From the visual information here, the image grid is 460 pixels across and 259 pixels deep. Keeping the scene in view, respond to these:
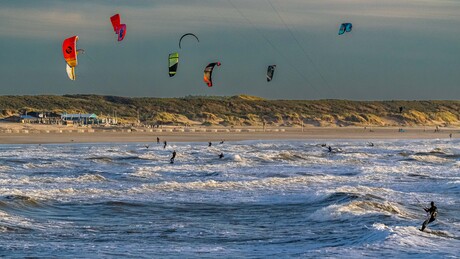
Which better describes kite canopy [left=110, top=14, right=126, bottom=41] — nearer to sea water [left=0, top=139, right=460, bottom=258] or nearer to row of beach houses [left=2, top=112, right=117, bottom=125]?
sea water [left=0, top=139, right=460, bottom=258]

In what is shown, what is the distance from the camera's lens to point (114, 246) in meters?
11.1

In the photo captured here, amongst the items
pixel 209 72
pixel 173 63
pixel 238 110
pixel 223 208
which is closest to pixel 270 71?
pixel 209 72

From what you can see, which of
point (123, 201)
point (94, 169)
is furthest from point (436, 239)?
point (94, 169)

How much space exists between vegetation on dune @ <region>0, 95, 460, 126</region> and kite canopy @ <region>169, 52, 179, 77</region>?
1435 inches

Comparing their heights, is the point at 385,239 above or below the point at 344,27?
below

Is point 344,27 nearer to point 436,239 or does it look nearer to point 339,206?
point 339,206

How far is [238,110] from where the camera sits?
3620 inches

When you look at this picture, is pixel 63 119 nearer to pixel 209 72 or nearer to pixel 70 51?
pixel 209 72

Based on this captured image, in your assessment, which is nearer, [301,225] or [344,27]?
[301,225]

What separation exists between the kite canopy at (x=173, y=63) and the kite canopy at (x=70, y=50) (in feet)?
12.7

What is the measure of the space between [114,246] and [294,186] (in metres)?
9.12

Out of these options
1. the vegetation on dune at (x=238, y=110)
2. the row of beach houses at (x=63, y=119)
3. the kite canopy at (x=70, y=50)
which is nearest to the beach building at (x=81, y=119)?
the row of beach houses at (x=63, y=119)

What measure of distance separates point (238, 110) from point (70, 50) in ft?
207

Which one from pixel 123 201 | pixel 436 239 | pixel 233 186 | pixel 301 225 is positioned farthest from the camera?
pixel 233 186
